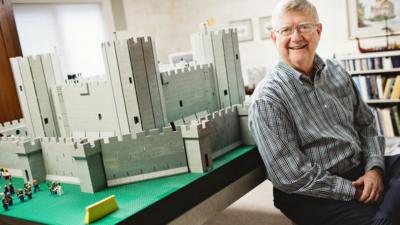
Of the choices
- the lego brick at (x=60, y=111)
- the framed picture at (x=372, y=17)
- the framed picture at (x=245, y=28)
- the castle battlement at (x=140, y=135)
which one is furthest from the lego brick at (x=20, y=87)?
the framed picture at (x=372, y=17)

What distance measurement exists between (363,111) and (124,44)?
1.20 meters

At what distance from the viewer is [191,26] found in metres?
5.31

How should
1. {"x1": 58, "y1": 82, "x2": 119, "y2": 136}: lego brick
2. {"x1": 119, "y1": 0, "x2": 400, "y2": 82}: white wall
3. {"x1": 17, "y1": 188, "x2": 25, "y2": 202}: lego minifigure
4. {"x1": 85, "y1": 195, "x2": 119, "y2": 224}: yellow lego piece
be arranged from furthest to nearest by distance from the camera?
{"x1": 119, "y1": 0, "x2": 400, "y2": 82}: white wall < {"x1": 58, "y1": 82, "x2": 119, "y2": 136}: lego brick < {"x1": 17, "y1": 188, "x2": 25, "y2": 202}: lego minifigure < {"x1": 85, "y1": 195, "x2": 119, "y2": 224}: yellow lego piece

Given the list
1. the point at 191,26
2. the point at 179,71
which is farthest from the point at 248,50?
the point at 179,71

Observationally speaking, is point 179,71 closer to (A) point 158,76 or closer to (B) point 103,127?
(A) point 158,76

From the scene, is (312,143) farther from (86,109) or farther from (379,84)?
(379,84)

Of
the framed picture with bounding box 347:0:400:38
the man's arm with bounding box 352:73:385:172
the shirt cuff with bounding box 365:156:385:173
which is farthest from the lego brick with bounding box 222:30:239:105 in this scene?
the framed picture with bounding box 347:0:400:38

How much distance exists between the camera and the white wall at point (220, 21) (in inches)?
166

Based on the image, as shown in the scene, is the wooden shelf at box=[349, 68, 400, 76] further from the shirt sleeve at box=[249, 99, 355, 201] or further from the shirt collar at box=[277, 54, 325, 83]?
the shirt sleeve at box=[249, 99, 355, 201]

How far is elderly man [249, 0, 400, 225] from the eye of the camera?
1530 mm

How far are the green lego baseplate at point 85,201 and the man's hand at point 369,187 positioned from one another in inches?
23.0

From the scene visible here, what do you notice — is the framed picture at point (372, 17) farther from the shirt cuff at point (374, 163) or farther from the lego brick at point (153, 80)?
the lego brick at point (153, 80)

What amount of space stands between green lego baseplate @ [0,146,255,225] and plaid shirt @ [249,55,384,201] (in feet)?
0.93

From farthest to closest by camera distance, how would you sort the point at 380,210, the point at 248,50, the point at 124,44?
the point at 248,50 → the point at 124,44 → the point at 380,210
